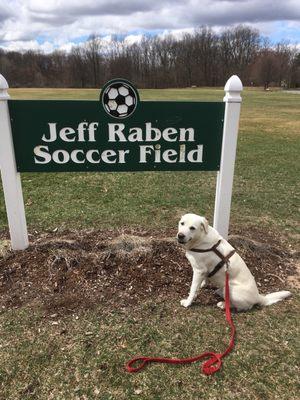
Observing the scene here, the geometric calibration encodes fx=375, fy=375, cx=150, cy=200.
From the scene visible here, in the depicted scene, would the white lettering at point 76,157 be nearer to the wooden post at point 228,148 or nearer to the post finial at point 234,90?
the wooden post at point 228,148

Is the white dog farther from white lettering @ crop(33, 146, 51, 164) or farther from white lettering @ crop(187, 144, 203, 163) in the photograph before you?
white lettering @ crop(33, 146, 51, 164)

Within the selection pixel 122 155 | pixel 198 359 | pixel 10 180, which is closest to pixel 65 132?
pixel 122 155

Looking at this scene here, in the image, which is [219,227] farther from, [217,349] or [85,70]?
[85,70]

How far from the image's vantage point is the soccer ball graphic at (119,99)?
391 cm

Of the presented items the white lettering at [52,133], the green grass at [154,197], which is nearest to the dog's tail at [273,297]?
the green grass at [154,197]

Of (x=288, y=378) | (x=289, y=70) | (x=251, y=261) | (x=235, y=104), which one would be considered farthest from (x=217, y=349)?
(x=289, y=70)

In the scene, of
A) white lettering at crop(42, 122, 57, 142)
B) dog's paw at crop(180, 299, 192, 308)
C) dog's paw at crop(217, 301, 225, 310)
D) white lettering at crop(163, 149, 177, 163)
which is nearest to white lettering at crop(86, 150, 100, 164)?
white lettering at crop(42, 122, 57, 142)

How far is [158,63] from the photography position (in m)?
89.5

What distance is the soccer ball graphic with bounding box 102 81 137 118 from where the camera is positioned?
12.8 feet

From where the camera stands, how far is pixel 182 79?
88562 mm

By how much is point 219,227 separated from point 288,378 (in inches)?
80.9

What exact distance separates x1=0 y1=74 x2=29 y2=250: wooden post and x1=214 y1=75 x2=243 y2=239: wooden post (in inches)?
93.2

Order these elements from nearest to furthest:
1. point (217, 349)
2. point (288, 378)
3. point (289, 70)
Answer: point (288, 378) < point (217, 349) < point (289, 70)

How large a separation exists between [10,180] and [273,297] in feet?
10.3
